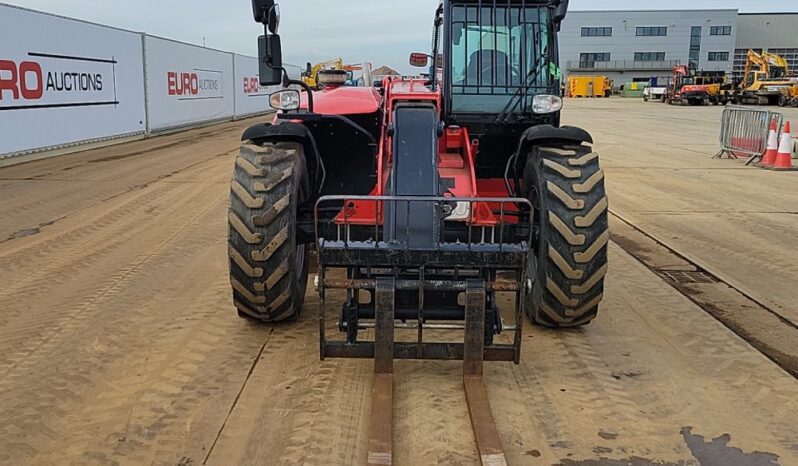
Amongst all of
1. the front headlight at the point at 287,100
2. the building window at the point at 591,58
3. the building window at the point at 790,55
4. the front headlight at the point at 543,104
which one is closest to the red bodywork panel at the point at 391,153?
the front headlight at the point at 287,100

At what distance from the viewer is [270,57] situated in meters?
4.49

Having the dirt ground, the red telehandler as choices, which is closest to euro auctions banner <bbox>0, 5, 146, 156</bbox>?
the dirt ground

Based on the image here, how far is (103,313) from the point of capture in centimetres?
539

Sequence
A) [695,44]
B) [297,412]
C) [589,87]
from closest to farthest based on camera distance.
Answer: [297,412] < [589,87] < [695,44]

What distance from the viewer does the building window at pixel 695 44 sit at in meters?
84.8

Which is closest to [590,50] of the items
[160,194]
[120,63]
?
[120,63]

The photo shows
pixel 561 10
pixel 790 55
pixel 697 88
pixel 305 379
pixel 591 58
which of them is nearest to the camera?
pixel 305 379

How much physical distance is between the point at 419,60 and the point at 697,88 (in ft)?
154

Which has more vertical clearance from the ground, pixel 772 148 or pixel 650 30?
pixel 650 30

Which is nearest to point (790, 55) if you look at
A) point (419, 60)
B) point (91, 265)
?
point (419, 60)

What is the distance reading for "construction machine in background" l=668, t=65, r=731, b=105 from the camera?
4919cm

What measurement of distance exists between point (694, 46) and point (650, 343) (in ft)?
293

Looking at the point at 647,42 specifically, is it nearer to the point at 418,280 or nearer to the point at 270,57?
the point at 270,57

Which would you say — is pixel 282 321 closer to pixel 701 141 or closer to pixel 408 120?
pixel 408 120
